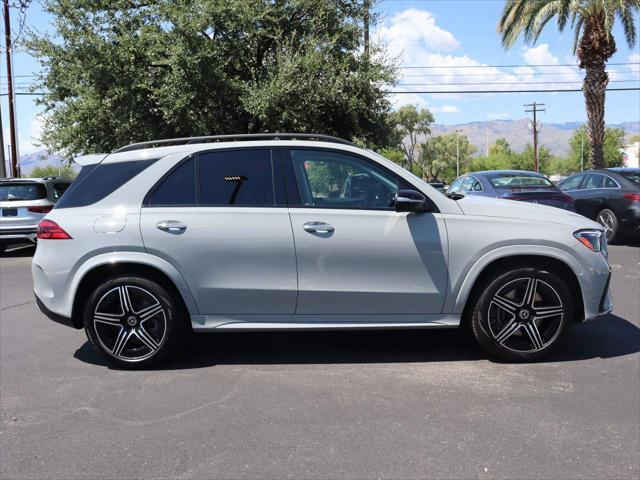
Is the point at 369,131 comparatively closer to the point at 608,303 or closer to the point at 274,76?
the point at 274,76

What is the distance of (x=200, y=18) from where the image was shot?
45.2ft

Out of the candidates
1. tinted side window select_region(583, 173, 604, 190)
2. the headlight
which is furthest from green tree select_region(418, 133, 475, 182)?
the headlight

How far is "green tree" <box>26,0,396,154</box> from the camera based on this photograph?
14055mm

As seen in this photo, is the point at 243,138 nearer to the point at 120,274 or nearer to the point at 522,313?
the point at 120,274

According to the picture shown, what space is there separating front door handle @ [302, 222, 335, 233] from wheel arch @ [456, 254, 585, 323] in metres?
1.15

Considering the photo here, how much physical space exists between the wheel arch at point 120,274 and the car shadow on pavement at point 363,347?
1.81 feet

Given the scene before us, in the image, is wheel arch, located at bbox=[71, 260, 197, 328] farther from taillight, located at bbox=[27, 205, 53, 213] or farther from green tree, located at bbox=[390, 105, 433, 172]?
green tree, located at bbox=[390, 105, 433, 172]

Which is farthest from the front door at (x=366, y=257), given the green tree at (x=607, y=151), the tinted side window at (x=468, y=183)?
the green tree at (x=607, y=151)

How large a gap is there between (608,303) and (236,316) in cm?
304

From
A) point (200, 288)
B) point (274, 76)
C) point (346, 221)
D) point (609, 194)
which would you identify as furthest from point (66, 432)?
point (274, 76)

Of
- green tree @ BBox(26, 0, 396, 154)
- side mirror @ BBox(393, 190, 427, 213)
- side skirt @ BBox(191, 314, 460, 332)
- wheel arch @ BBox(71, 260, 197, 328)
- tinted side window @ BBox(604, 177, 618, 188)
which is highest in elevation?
green tree @ BBox(26, 0, 396, 154)

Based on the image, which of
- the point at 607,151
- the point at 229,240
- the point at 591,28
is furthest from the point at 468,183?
the point at 607,151

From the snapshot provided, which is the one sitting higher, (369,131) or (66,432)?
(369,131)

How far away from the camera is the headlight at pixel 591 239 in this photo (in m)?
4.40
